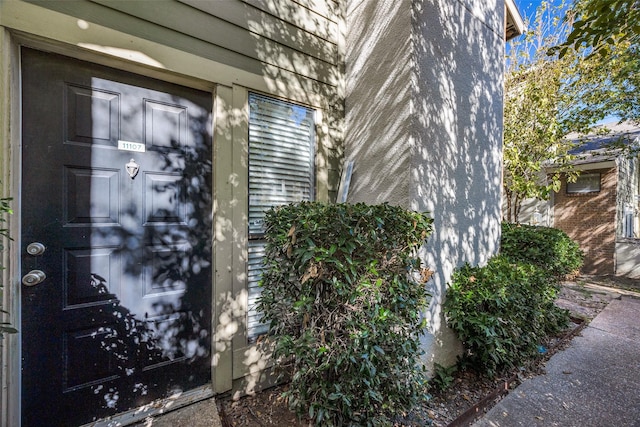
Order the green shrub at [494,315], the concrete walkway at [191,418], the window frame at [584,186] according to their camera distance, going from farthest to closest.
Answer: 1. the window frame at [584,186]
2. the green shrub at [494,315]
3. the concrete walkway at [191,418]

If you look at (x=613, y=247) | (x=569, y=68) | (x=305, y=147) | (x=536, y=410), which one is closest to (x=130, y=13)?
(x=305, y=147)

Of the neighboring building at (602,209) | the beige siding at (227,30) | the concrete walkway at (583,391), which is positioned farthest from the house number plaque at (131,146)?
the neighboring building at (602,209)

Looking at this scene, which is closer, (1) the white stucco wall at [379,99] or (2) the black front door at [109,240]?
(2) the black front door at [109,240]

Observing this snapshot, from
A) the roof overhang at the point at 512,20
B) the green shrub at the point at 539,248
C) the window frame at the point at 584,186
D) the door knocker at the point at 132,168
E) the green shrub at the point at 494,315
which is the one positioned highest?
the roof overhang at the point at 512,20

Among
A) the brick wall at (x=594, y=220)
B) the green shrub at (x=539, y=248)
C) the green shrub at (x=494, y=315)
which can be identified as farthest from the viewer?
the brick wall at (x=594, y=220)

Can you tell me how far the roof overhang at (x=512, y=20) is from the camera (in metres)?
3.51

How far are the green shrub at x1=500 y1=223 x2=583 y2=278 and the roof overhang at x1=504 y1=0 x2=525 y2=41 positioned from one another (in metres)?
2.80

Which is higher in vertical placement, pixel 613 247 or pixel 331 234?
pixel 331 234

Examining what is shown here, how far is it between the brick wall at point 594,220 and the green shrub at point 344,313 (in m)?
9.32

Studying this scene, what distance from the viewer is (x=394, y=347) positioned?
174 centimetres

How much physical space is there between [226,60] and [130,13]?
2.04ft

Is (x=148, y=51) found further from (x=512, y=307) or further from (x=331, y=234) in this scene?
(x=512, y=307)

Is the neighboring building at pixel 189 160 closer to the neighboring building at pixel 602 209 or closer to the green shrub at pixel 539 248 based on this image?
the green shrub at pixel 539 248

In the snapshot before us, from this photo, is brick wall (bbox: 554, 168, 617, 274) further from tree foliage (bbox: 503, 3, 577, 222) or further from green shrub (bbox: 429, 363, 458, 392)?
green shrub (bbox: 429, 363, 458, 392)
